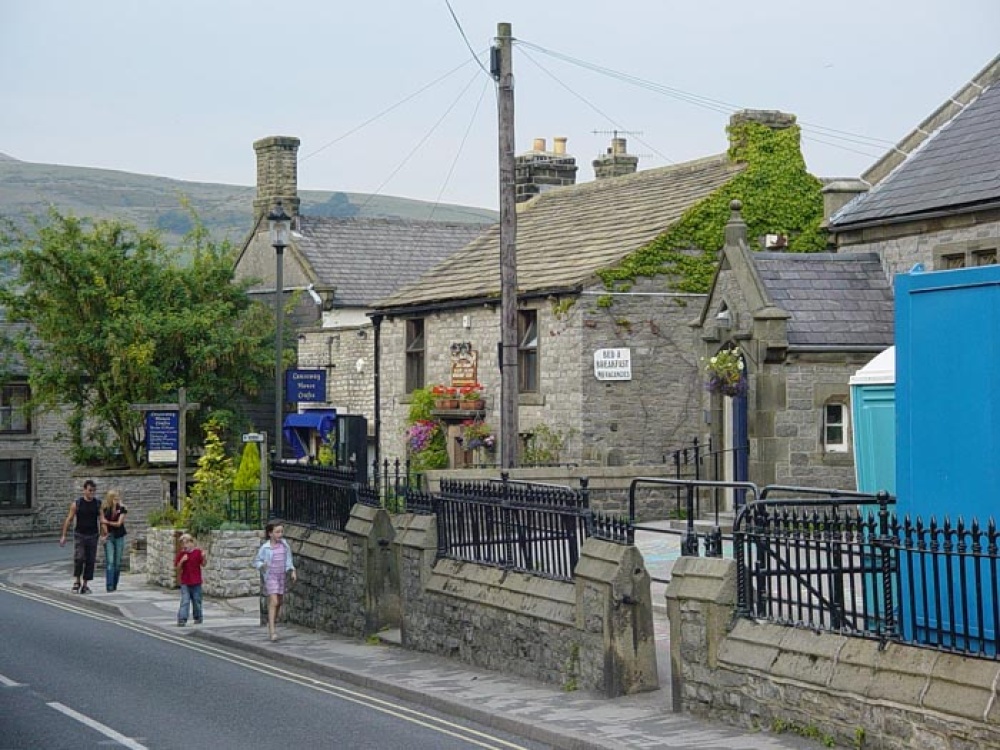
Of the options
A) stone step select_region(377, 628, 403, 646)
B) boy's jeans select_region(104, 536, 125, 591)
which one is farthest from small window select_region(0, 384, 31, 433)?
stone step select_region(377, 628, 403, 646)

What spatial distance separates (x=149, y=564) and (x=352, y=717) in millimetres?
18486

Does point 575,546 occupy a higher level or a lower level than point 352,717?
higher

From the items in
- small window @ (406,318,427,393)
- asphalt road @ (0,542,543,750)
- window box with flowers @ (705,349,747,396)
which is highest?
small window @ (406,318,427,393)

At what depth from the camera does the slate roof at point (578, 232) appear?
1218 inches

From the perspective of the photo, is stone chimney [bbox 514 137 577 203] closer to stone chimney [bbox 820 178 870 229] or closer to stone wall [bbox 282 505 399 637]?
stone chimney [bbox 820 178 870 229]

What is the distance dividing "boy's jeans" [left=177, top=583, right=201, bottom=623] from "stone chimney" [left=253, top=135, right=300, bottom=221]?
2596 centimetres

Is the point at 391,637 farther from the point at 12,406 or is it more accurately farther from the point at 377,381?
the point at 12,406

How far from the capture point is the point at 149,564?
104 ft

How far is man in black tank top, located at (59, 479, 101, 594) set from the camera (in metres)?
28.4

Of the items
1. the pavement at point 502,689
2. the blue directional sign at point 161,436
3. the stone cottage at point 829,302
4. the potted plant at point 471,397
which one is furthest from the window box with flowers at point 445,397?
the pavement at point 502,689

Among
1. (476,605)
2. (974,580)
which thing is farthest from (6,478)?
(974,580)

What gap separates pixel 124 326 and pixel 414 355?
381 inches

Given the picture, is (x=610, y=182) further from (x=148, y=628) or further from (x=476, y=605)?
(x=476, y=605)

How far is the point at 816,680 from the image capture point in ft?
36.8
